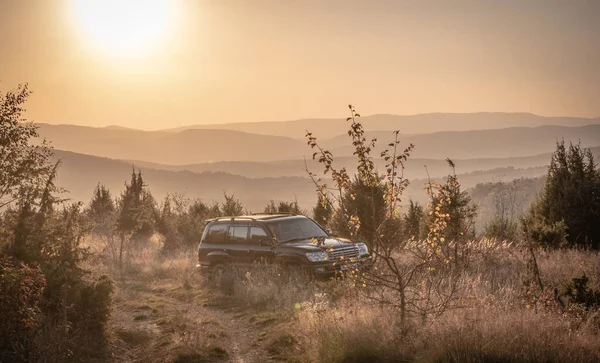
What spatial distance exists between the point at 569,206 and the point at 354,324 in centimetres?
1288

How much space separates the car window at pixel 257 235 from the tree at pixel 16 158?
553cm

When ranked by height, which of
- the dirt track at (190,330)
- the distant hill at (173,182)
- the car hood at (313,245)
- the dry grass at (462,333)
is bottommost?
the dirt track at (190,330)

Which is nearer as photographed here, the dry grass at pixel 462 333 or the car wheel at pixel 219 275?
the dry grass at pixel 462 333

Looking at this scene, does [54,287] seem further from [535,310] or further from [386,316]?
[535,310]

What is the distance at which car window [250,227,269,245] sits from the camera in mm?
13781

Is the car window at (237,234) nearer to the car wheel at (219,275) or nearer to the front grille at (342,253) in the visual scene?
the car wheel at (219,275)

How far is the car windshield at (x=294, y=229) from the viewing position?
538 inches

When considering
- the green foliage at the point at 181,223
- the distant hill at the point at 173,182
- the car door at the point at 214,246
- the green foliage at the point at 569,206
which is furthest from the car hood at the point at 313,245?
the distant hill at the point at 173,182

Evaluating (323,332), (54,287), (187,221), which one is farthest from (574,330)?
(187,221)

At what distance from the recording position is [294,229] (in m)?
14.0

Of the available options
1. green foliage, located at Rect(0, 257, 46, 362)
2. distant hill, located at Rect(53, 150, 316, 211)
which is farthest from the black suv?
distant hill, located at Rect(53, 150, 316, 211)

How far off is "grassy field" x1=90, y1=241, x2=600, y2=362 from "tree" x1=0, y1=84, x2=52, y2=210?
217cm

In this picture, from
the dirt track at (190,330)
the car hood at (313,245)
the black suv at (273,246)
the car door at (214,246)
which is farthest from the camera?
the car door at (214,246)

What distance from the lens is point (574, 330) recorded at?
24.8ft
